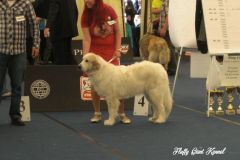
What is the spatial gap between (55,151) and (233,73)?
3.09 metres

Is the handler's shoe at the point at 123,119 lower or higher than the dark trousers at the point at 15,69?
lower

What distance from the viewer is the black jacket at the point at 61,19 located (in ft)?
26.2

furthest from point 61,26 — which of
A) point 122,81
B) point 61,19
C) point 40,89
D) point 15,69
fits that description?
point 122,81

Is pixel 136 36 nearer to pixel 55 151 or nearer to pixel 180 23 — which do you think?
pixel 180 23

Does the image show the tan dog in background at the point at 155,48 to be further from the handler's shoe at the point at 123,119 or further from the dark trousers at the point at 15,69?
the dark trousers at the point at 15,69

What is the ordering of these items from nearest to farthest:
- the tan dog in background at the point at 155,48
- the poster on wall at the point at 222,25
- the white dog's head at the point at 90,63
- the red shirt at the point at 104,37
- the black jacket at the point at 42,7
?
1. the white dog's head at the point at 90,63
2. the red shirt at the point at 104,37
3. the poster on wall at the point at 222,25
4. the black jacket at the point at 42,7
5. the tan dog in background at the point at 155,48

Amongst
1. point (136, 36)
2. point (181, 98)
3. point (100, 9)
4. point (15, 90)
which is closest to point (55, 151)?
point (15, 90)

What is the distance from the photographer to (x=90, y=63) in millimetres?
6188

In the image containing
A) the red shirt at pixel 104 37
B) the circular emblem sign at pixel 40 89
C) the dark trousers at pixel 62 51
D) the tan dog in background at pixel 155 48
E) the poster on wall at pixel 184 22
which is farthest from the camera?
the tan dog in background at pixel 155 48

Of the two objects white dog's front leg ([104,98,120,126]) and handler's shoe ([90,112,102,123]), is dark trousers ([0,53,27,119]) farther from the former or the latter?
white dog's front leg ([104,98,120,126])

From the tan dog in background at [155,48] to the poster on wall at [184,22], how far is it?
3041 millimetres

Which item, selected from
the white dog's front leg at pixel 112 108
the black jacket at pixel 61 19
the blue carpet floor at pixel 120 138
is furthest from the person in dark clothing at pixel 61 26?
the white dog's front leg at pixel 112 108

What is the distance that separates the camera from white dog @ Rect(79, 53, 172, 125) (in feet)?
20.5

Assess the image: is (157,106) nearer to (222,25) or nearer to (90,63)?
(90,63)
